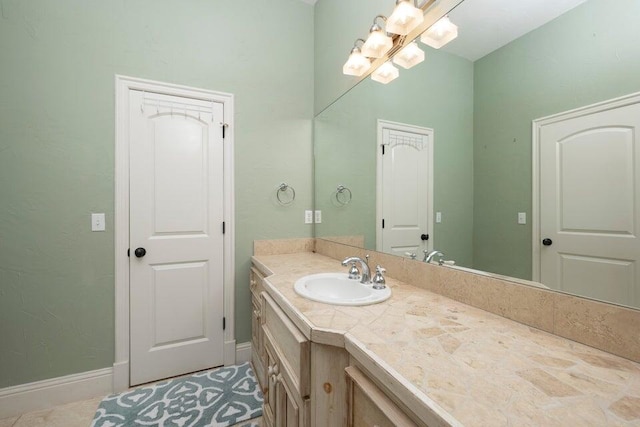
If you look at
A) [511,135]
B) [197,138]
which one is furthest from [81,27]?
[511,135]

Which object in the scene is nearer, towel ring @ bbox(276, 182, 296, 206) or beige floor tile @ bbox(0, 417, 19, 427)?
beige floor tile @ bbox(0, 417, 19, 427)

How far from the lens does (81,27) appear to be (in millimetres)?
1710

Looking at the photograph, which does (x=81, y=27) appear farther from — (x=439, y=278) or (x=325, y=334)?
(x=439, y=278)

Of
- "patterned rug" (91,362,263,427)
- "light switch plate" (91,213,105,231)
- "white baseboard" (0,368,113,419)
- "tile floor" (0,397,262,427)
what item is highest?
"light switch plate" (91,213,105,231)

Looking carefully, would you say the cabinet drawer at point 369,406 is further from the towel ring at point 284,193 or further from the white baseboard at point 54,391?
the white baseboard at point 54,391

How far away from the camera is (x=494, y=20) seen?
1.01 meters

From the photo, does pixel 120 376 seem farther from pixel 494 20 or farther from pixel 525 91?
pixel 494 20

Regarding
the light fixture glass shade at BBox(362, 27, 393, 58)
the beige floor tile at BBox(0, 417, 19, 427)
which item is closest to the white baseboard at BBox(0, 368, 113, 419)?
the beige floor tile at BBox(0, 417, 19, 427)

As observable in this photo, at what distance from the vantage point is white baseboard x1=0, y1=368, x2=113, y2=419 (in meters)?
1.59

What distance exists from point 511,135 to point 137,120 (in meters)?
2.11

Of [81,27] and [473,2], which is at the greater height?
[81,27]

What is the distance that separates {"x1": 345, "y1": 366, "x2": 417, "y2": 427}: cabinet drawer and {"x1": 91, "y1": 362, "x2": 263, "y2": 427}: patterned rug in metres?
1.16

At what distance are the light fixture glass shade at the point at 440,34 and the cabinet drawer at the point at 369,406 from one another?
1.33 m

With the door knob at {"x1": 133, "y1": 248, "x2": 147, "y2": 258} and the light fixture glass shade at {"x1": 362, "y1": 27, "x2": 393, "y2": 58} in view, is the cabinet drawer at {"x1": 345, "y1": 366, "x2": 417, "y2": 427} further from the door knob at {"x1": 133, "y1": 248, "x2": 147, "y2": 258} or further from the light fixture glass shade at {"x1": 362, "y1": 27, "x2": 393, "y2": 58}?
the door knob at {"x1": 133, "y1": 248, "x2": 147, "y2": 258}
